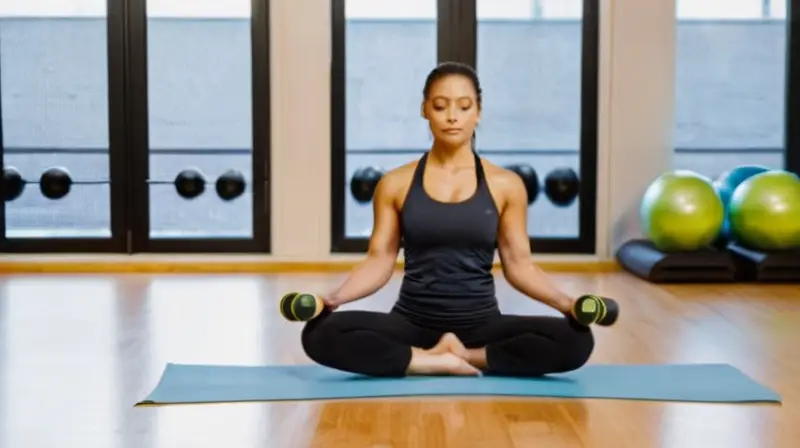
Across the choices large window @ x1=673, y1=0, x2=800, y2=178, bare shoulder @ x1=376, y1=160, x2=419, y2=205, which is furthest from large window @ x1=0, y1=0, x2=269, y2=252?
bare shoulder @ x1=376, y1=160, x2=419, y2=205

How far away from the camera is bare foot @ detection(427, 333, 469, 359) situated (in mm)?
2777

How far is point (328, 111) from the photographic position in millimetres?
5266

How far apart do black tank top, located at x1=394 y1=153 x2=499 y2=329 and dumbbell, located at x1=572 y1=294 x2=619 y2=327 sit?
0.26 meters

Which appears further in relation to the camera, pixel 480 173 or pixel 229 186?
pixel 229 186

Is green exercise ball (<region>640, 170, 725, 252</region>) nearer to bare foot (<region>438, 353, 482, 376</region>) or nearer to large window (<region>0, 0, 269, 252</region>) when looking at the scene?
large window (<region>0, 0, 269, 252</region>)

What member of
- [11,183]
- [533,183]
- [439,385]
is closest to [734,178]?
[533,183]

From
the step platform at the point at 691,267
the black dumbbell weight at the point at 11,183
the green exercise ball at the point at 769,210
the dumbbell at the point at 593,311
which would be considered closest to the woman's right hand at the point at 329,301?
the dumbbell at the point at 593,311

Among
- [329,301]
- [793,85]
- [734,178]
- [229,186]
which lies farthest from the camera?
[793,85]

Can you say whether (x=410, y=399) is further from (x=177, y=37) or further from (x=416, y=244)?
(x=177, y=37)

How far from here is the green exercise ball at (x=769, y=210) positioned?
4.66 m

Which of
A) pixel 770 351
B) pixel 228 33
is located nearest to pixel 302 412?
pixel 770 351

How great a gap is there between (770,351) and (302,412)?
1.47m

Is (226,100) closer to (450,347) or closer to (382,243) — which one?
(382,243)

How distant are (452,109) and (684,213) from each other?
2.23m
